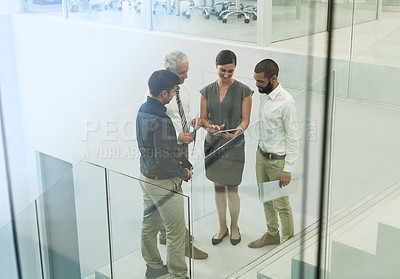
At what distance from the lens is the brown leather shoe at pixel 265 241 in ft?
6.69

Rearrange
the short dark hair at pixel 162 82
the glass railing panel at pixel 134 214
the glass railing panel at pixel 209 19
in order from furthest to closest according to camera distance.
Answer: the glass railing panel at pixel 209 19 < the short dark hair at pixel 162 82 < the glass railing panel at pixel 134 214

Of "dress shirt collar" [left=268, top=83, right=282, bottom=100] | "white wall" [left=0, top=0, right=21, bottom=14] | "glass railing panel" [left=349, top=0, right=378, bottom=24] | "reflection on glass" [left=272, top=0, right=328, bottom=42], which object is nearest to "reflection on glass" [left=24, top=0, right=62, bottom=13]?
"white wall" [left=0, top=0, right=21, bottom=14]

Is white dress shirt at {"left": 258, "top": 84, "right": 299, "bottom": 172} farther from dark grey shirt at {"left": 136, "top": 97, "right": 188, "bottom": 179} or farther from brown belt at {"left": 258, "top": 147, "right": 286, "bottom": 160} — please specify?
dark grey shirt at {"left": 136, "top": 97, "right": 188, "bottom": 179}

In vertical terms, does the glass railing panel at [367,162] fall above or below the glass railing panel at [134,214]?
above

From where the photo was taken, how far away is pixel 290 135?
1.88 metres

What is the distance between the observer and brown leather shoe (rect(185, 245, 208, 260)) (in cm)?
214

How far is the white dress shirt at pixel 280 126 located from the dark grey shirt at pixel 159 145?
1.83 feet

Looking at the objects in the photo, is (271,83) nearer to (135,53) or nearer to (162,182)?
(162,182)

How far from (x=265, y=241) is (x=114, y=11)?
291 centimetres

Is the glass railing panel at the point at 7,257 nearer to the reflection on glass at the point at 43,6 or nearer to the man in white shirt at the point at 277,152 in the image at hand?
the man in white shirt at the point at 277,152

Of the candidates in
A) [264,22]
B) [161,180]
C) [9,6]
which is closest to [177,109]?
[161,180]

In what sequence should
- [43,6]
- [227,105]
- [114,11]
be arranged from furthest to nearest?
[43,6] → [114,11] → [227,105]
